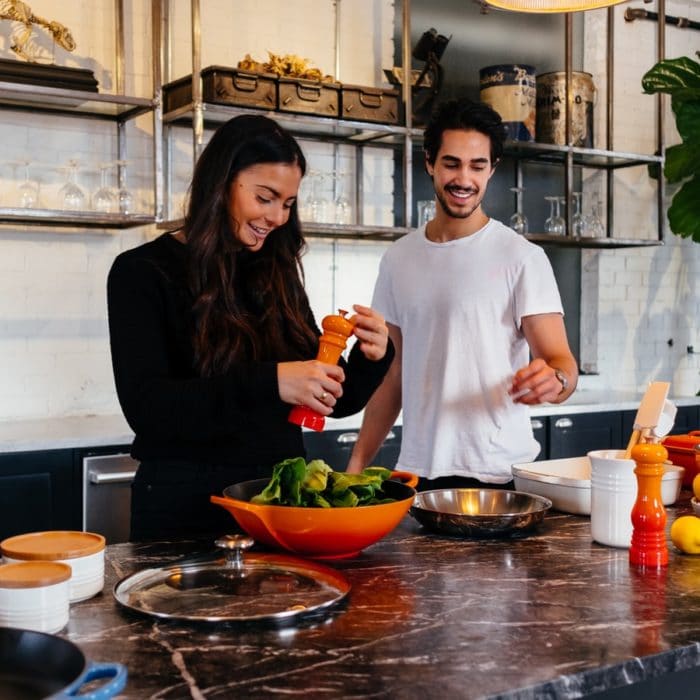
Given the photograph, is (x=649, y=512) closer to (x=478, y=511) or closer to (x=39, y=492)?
(x=478, y=511)

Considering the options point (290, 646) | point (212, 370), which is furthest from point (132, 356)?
point (290, 646)

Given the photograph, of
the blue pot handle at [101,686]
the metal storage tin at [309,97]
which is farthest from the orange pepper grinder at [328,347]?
the metal storage tin at [309,97]

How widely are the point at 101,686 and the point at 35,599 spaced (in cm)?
31

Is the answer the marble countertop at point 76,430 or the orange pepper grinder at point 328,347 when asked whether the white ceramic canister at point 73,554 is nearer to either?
the orange pepper grinder at point 328,347

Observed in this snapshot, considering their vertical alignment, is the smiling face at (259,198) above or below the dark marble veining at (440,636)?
above

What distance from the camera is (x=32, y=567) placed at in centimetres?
144

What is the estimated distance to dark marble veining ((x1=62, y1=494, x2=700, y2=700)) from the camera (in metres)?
1.24

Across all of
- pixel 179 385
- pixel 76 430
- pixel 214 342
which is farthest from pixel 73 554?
pixel 76 430

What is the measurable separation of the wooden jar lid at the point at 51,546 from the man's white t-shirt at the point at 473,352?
1.40 meters

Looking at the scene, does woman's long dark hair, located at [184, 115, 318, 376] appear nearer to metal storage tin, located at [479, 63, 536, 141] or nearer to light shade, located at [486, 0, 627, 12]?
light shade, located at [486, 0, 627, 12]

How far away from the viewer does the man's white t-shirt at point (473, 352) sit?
2822 millimetres

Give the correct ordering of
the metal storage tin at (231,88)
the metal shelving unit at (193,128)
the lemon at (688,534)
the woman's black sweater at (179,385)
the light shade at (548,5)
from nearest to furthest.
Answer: the lemon at (688,534), the woman's black sweater at (179,385), the light shade at (548,5), the metal shelving unit at (193,128), the metal storage tin at (231,88)

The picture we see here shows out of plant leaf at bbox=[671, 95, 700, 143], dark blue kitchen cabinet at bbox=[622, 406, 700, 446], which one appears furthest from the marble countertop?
plant leaf at bbox=[671, 95, 700, 143]

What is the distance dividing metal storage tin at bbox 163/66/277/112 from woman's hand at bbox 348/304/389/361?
2348mm
